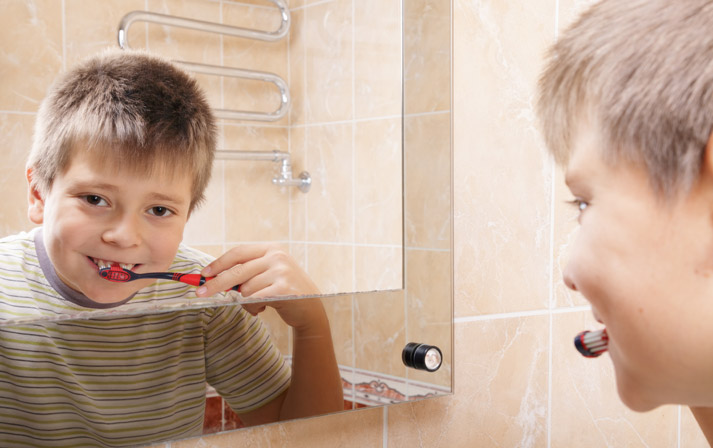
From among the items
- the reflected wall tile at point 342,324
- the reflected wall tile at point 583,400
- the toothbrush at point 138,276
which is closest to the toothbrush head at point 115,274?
the toothbrush at point 138,276

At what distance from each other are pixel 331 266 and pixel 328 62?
23 centimetres

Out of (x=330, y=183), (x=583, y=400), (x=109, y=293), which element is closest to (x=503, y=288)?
(x=583, y=400)

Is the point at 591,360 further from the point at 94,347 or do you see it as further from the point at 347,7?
the point at 94,347

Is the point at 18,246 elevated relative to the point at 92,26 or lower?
lower

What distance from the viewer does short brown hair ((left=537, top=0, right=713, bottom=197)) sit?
513mm

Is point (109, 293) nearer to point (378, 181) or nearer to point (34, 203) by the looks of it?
point (34, 203)

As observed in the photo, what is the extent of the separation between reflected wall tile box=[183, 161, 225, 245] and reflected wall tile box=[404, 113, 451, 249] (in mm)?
278

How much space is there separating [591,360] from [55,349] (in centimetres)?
80

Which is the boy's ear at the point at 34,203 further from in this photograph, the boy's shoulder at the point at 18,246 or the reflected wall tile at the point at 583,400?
the reflected wall tile at the point at 583,400

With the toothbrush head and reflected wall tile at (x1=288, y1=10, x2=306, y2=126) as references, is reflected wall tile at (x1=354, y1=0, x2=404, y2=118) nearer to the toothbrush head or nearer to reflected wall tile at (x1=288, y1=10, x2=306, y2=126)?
reflected wall tile at (x1=288, y1=10, x2=306, y2=126)

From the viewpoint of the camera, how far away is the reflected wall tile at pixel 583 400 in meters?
1.08

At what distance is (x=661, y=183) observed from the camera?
53 cm

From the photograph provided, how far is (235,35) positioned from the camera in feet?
2.36

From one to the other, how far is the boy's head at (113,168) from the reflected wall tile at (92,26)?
0.01 meters
